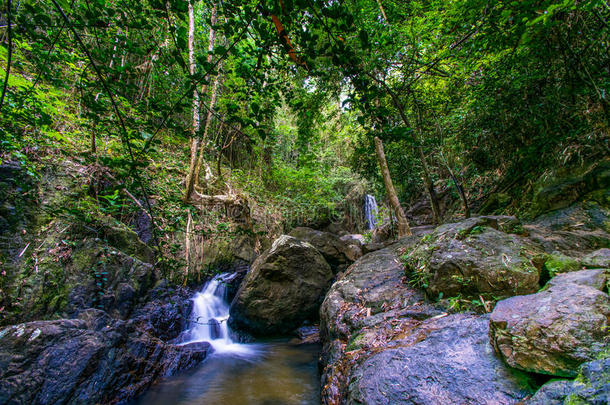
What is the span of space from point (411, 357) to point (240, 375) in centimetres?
401

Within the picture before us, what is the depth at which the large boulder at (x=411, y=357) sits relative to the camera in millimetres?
1680

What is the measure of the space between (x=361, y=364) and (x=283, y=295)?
445 cm

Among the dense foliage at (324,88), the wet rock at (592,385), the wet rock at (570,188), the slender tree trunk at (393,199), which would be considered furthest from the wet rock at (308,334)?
the wet rock at (570,188)

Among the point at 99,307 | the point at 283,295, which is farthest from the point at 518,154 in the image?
the point at 99,307

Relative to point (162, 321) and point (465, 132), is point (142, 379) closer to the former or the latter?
point (162, 321)

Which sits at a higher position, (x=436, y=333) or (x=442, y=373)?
(x=436, y=333)

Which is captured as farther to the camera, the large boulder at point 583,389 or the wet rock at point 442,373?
the wet rock at point 442,373

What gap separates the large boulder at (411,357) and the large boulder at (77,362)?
3243 millimetres

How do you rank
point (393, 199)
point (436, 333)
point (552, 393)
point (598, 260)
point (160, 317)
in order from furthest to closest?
point (393, 199) → point (160, 317) → point (598, 260) → point (436, 333) → point (552, 393)

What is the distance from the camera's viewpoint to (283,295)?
6.52 m

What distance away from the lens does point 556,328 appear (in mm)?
1511

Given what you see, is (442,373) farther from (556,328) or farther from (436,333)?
(556,328)

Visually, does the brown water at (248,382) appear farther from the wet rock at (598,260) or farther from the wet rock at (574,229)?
the wet rock at (574,229)

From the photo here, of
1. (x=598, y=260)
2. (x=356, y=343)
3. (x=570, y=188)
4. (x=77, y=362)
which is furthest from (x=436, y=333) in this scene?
(x=77, y=362)
